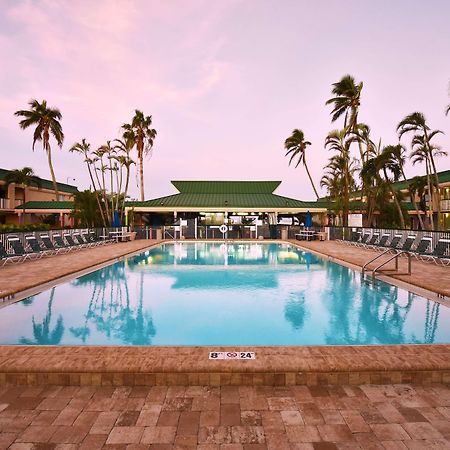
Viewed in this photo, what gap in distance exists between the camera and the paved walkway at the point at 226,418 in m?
2.78

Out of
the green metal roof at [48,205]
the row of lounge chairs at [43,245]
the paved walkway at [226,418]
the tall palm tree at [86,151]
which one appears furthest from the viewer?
the green metal roof at [48,205]

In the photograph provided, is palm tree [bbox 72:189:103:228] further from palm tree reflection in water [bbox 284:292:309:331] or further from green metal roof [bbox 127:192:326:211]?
palm tree reflection in water [bbox 284:292:309:331]

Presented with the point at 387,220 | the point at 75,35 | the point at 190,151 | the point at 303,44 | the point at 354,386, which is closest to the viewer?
the point at 354,386

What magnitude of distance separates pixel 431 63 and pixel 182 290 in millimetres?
25851

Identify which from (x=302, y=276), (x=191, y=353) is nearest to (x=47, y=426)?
(x=191, y=353)

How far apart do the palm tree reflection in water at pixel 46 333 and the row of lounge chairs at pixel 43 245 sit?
7.01 metres

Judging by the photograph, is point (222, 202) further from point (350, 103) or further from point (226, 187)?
point (350, 103)

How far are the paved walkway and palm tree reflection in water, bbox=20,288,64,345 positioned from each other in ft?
8.15

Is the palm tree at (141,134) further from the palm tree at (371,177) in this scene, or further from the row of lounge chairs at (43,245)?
the palm tree at (371,177)

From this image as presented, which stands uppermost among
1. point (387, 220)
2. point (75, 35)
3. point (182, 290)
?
point (75, 35)

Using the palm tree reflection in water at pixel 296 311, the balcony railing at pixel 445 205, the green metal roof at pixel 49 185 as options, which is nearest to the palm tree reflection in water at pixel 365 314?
the palm tree reflection in water at pixel 296 311

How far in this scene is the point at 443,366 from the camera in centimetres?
396

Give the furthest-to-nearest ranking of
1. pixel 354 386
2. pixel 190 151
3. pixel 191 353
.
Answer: pixel 190 151, pixel 191 353, pixel 354 386

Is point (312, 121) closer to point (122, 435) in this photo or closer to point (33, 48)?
point (33, 48)
